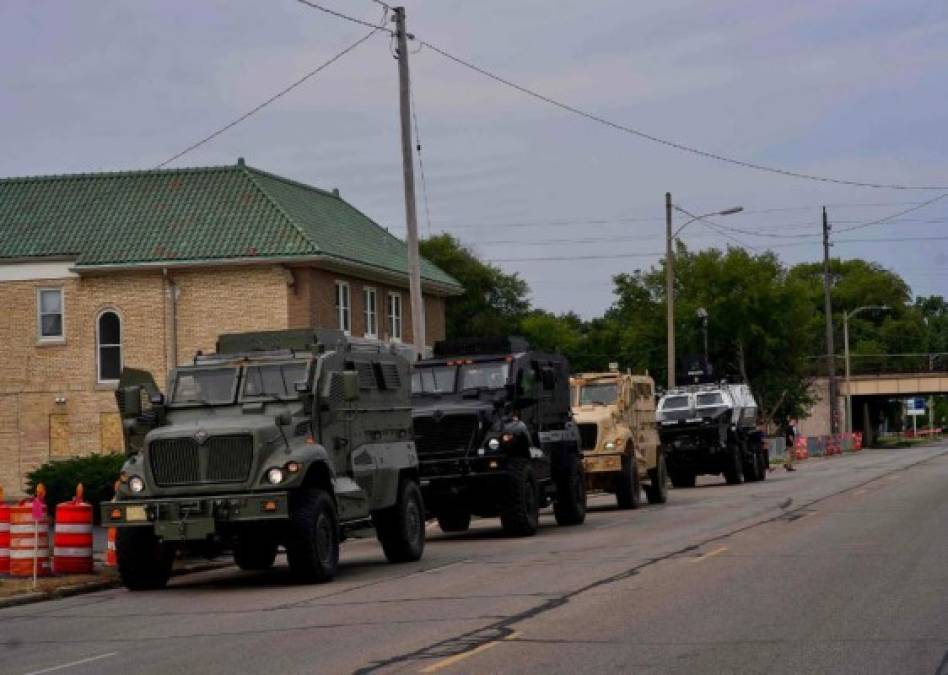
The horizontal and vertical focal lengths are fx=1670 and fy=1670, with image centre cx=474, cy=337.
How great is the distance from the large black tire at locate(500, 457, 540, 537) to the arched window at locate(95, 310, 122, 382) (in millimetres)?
24870

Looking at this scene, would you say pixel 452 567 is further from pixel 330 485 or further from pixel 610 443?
pixel 610 443

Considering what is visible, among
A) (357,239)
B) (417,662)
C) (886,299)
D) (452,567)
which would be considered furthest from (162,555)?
(886,299)

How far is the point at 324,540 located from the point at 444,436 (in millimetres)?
6219

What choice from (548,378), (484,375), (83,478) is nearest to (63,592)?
(484,375)

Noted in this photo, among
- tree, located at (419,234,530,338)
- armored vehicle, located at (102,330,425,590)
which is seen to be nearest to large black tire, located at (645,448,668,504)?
armored vehicle, located at (102,330,425,590)

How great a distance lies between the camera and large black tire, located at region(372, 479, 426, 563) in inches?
848

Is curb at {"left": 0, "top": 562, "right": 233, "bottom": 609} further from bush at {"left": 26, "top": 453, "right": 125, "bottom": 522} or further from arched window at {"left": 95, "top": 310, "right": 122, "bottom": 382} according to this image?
arched window at {"left": 95, "top": 310, "right": 122, "bottom": 382}

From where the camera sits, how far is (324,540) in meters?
19.1

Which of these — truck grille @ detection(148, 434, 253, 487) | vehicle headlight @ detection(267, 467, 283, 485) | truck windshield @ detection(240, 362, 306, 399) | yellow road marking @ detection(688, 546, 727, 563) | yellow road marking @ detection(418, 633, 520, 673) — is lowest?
yellow road marking @ detection(688, 546, 727, 563)

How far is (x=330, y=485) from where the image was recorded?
19453mm

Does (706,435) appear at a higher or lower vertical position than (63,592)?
higher

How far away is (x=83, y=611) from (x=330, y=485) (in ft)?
10.7

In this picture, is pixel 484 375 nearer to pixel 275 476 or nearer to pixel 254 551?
pixel 254 551

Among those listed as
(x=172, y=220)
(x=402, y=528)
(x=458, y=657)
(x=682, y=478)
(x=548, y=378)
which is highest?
(x=172, y=220)
